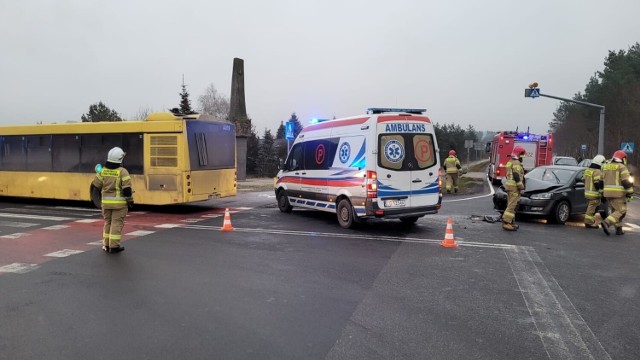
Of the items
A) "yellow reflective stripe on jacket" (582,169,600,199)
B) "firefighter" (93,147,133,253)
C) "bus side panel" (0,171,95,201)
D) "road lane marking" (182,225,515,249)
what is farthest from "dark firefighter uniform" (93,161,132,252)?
"yellow reflective stripe on jacket" (582,169,600,199)

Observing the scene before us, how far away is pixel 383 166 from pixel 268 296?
4.98 m

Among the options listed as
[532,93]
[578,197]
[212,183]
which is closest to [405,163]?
[578,197]

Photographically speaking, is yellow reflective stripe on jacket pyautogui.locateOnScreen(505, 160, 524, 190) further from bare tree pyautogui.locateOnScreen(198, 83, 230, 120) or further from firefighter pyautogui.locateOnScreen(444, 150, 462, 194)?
bare tree pyautogui.locateOnScreen(198, 83, 230, 120)

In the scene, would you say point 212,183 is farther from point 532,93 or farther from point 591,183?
point 532,93

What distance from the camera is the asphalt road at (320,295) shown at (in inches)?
165

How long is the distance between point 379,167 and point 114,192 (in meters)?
5.04

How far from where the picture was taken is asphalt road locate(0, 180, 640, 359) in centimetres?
418

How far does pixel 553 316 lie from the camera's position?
4992 millimetres

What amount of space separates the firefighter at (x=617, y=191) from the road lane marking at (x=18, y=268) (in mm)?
10771

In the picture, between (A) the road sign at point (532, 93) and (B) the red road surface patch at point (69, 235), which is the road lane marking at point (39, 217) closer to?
(B) the red road surface patch at point (69, 235)

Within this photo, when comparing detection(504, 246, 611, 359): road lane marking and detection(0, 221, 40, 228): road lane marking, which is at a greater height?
detection(0, 221, 40, 228): road lane marking

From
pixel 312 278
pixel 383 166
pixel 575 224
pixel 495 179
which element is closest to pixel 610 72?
pixel 495 179

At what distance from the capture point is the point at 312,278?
6422mm

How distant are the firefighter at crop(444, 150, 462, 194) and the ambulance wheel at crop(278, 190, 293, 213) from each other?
323 inches
